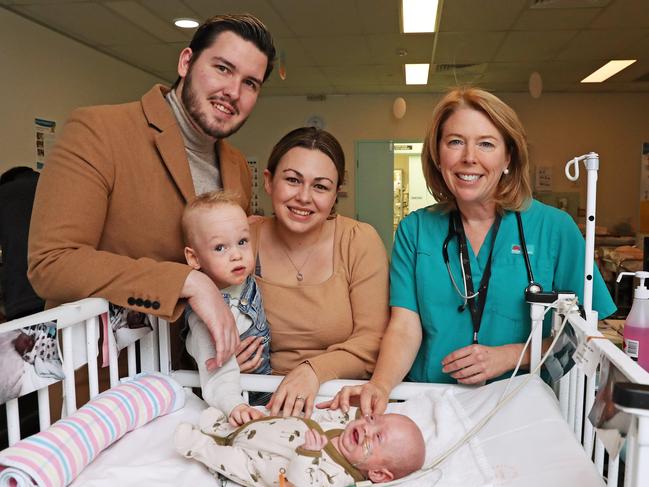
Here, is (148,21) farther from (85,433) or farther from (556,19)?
(85,433)

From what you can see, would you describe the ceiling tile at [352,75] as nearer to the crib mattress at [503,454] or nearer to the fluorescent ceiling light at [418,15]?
the fluorescent ceiling light at [418,15]

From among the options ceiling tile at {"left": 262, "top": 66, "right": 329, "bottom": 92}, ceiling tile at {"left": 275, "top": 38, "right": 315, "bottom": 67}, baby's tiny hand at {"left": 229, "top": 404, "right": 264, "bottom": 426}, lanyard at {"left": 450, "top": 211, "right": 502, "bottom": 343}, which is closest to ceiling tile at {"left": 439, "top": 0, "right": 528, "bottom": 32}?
ceiling tile at {"left": 275, "top": 38, "right": 315, "bottom": 67}

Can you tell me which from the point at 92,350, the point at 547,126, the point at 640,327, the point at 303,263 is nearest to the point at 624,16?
the point at 547,126

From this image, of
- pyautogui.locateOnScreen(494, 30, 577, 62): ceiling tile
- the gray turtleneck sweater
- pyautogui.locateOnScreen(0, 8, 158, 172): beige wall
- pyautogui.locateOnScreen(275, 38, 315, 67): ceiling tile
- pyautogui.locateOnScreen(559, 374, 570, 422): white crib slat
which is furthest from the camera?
pyautogui.locateOnScreen(275, 38, 315, 67): ceiling tile

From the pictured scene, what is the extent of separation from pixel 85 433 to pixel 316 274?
0.80 meters

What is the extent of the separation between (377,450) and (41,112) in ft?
15.4

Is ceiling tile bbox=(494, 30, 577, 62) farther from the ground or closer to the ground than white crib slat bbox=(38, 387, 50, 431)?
farther from the ground

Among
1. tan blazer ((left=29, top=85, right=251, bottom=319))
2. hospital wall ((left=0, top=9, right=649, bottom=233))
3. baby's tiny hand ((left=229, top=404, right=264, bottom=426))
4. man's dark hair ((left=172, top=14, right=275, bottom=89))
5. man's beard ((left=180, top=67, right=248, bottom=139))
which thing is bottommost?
baby's tiny hand ((left=229, top=404, right=264, bottom=426))

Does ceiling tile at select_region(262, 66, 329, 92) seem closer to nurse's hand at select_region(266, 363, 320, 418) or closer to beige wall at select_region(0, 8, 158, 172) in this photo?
beige wall at select_region(0, 8, 158, 172)

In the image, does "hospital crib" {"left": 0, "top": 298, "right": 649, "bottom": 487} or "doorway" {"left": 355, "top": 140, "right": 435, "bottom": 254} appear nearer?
"hospital crib" {"left": 0, "top": 298, "right": 649, "bottom": 487}

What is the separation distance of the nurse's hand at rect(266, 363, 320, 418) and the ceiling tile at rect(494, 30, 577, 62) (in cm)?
439

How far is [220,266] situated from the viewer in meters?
1.46

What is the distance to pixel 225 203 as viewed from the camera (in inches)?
57.8

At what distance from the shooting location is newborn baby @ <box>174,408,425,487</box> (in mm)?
1076
